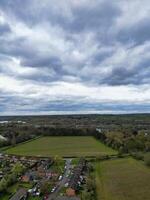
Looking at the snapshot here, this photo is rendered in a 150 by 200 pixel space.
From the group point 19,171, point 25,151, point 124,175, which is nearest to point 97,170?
point 124,175

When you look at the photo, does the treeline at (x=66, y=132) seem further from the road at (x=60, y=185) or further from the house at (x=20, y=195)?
the house at (x=20, y=195)

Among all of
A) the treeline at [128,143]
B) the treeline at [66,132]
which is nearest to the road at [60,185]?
the treeline at [128,143]

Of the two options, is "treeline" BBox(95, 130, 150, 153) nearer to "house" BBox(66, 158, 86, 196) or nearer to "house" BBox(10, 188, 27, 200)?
"house" BBox(66, 158, 86, 196)

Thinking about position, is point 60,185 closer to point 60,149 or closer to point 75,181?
point 75,181

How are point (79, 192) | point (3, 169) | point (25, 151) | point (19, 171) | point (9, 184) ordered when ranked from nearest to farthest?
point (79, 192)
point (9, 184)
point (19, 171)
point (3, 169)
point (25, 151)

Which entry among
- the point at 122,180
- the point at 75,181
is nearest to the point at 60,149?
the point at 122,180

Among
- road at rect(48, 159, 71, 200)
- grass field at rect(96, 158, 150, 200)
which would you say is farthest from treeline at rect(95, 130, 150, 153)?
road at rect(48, 159, 71, 200)

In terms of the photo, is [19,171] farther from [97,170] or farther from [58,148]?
[58,148]

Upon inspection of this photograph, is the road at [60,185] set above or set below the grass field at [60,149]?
below
